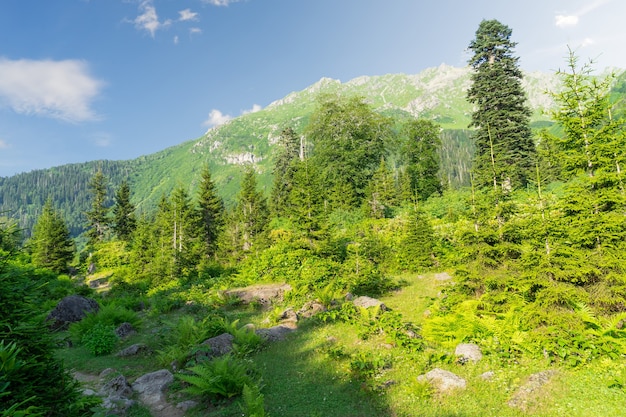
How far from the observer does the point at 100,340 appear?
1322 centimetres

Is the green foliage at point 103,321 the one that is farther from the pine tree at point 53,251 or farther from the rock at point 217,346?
the pine tree at point 53,251

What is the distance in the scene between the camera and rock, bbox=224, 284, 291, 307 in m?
19.0

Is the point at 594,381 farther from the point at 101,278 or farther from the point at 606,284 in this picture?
the point at 101,278

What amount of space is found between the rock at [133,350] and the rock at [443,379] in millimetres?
10367

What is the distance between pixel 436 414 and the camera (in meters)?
6.75

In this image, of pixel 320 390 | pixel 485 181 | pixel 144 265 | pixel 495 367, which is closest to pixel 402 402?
pixel 320 390

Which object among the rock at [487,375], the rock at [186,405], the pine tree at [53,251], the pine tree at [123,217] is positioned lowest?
the rock at [186,405]

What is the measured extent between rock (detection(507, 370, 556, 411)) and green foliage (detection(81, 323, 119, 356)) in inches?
535

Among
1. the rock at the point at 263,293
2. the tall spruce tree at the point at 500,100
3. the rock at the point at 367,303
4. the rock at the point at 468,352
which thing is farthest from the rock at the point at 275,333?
the tall spruce tree at the point at 500,100

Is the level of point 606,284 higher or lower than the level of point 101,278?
higher

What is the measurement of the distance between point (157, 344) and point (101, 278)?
123ft

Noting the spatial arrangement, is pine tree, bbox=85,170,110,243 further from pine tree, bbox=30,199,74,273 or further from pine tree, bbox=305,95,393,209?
pine tree, bbox=305,95,393,209

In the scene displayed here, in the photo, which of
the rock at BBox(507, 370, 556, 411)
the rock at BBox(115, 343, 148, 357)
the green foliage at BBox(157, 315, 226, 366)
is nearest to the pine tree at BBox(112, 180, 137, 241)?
the rock at BBox(115, 343, 148, 357)

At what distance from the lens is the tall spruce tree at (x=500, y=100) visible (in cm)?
3209
